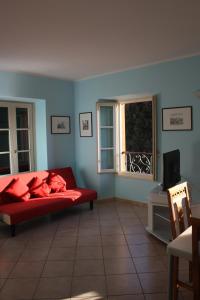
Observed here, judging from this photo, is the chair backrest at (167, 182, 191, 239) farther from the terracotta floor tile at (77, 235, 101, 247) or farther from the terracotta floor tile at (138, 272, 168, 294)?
the terracotta floor tile at (77, 235, 101, 247)

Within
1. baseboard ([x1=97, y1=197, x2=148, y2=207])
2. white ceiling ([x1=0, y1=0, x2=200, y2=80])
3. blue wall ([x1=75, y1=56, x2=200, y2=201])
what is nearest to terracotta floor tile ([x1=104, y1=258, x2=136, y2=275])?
blue wall ([x1=75, y1=56, x2=200, y2=201])

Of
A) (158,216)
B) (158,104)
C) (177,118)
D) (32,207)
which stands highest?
(158,104)

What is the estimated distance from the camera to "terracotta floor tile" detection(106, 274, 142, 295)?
2.39 meters

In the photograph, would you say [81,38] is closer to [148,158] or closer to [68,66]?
[68,66]

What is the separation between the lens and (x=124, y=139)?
5.38 metres

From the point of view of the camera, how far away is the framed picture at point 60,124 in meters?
5.32

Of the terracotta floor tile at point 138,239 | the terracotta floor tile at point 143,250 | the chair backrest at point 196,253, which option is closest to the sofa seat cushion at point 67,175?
the terracotta floor tile at point 138,239

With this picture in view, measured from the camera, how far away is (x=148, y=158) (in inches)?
199

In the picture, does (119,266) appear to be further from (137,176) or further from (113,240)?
(137,176)

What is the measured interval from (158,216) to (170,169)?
70 cm

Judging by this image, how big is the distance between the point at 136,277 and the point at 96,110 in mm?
3285

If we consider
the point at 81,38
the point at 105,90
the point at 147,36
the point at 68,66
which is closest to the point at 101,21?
the point at 81,38

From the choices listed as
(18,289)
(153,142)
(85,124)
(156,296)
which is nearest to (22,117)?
(85,124)

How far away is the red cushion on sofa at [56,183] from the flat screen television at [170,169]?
202 centimetres
